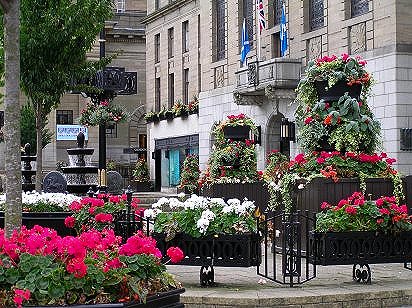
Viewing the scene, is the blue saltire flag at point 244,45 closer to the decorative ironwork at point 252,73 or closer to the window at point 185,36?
the decorative ironwork at point 252,73

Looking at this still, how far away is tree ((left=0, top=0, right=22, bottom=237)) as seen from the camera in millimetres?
7430

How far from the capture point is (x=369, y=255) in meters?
11.2

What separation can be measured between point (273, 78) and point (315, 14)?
2.58m

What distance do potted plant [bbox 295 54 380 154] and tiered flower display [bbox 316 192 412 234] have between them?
6.99ft

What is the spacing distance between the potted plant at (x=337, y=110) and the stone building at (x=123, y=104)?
149 ft

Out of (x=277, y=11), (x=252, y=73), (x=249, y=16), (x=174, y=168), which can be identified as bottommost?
(x=174, y=168)

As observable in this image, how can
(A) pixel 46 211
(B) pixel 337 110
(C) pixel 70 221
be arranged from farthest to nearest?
(A) pixel 46 211, (B) pixel 337 110, (C) pixel 70 221

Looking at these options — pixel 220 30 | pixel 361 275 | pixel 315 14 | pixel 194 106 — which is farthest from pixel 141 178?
pixel 361 275

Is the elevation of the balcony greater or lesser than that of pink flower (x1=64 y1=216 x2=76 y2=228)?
greater

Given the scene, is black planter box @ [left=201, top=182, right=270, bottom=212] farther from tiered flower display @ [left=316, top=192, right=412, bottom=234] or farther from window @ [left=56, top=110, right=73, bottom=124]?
window @ [left=56, top=110, right=73, bottom=124]

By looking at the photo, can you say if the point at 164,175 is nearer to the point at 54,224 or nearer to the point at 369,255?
the point at 54,224

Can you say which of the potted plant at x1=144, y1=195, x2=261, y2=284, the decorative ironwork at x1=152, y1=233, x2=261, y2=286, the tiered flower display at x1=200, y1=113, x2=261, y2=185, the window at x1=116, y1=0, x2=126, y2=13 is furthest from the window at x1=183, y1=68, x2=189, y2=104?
the decorative ironwork at x1=152, y1=233, x2=261, y2=286

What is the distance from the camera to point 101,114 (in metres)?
22.5

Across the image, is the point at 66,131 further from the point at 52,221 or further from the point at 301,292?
the point at 301,292
